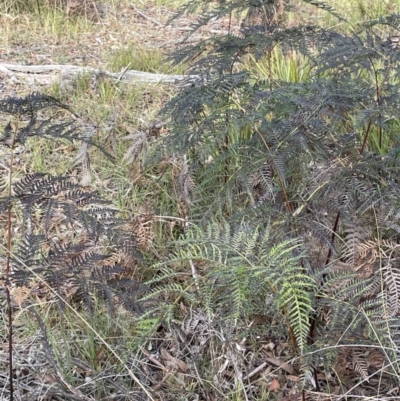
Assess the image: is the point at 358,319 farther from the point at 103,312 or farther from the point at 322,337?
the point at 103,312

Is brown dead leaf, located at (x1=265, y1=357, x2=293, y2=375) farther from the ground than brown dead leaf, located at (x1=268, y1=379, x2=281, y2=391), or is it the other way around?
brown dead leaf, located at (x1=265, y1=357, x2=293, y2=375)

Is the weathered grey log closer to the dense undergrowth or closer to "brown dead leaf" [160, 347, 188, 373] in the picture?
the dense undergrowth

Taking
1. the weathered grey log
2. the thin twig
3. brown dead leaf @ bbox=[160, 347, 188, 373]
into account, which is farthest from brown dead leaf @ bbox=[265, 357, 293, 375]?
the thin twig

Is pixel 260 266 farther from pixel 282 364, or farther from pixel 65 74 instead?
pixel 65 74

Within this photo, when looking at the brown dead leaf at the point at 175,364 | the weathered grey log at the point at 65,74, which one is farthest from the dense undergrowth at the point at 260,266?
the weathered grey log at the point at 65,74

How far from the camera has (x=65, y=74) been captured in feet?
11.3

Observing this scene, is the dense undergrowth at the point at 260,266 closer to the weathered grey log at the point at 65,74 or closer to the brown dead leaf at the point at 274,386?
the brown dead leaf at the point at 274,386

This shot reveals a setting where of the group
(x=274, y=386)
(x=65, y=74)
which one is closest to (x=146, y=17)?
(x=65, y=74)

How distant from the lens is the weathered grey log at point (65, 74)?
340 centimetres

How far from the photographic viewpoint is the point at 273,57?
3.21 m

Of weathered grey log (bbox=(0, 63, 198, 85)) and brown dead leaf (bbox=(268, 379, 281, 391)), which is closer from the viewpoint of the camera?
brown dead leaf (bbox=(268, 379, 281, 391))

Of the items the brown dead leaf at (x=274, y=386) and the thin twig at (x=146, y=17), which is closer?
the brown dead leaf at (x=274, y=386)

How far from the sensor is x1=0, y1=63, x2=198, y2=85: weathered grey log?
11.2 ft

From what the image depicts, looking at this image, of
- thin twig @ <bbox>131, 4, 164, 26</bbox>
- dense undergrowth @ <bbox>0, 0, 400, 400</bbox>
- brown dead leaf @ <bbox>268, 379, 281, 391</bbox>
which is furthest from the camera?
thin twig @ <bbox>131, 4, 164, 26</bbox>
